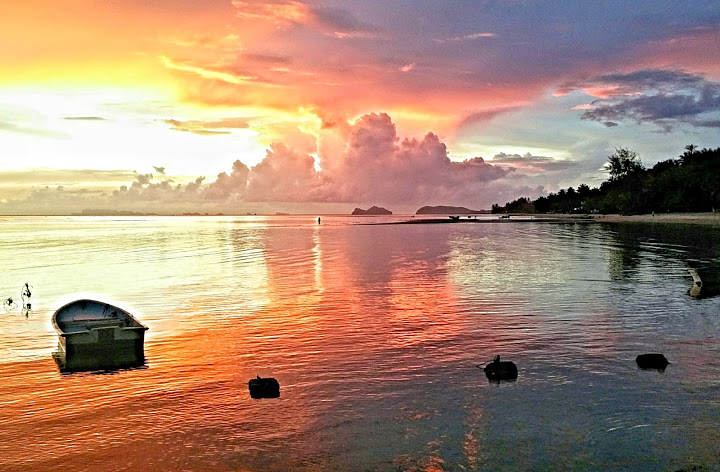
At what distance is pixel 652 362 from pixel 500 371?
6.24 m

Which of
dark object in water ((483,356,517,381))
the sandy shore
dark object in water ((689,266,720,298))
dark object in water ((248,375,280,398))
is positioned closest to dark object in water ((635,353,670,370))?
dark object in water ((483,356,517,381))

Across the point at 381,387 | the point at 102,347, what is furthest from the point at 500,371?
the point at 102,347

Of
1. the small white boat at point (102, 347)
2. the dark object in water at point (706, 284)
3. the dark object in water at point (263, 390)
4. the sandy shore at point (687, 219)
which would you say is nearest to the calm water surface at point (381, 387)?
the dark object in water at point (263, 390)

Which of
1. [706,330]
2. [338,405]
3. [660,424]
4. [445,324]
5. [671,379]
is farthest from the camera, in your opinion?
[445,324]

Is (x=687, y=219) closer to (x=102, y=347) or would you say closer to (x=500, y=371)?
(x=500, y=371)

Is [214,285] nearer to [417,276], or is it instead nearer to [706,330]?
[417,276]

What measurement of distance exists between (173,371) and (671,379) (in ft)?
61.1

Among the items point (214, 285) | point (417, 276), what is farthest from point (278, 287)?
point (417, 276)

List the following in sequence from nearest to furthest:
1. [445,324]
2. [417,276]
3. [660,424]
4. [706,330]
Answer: [660,424]
[706,330]
[445,324]
[417,276]

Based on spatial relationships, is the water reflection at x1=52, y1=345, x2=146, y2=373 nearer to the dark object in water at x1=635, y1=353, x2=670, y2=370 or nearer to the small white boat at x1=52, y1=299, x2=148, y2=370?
the small white boat at x1=52, y1=299, x2=148, y2=370

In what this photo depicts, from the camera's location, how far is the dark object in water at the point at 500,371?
20.0 meters

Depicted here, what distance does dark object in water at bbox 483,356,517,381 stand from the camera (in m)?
20.0

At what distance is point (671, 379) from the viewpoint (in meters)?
19.8

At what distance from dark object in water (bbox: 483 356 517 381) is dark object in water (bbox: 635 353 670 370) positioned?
523cm
